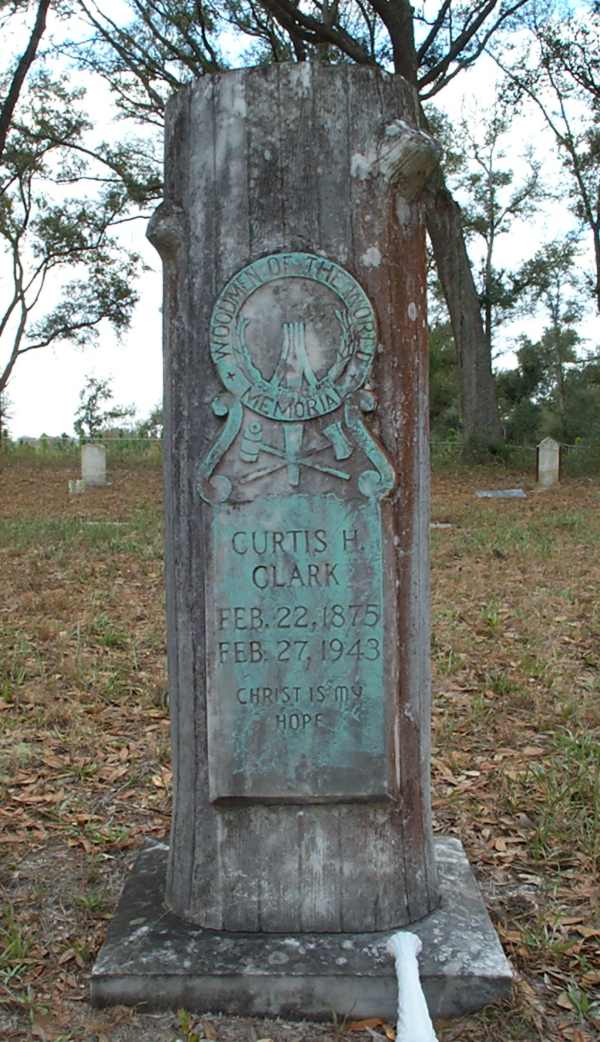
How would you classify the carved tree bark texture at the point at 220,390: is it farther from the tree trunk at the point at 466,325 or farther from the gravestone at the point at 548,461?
the tree trunk at the point at 466,325

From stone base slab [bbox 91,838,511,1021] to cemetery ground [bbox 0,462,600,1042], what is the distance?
0.04 m

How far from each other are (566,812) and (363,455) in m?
1.76

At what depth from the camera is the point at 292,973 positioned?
2451mm

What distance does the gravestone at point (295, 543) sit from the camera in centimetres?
253

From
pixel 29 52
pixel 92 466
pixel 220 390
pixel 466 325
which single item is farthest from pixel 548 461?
pixel 220 390

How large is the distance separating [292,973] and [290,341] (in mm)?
1627

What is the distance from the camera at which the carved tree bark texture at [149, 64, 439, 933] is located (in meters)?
2.53

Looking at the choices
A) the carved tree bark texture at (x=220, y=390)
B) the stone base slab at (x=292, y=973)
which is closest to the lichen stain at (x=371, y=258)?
the carved tree bark texture at (x=220, y=390)

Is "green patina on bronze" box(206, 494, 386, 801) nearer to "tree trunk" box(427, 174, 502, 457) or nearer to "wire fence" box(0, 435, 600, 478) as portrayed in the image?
"wire fence" box(0, 435, 600, 478)

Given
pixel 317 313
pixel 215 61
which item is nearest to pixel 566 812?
pixel 317 313

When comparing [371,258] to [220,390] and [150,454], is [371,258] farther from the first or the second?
[150,454]

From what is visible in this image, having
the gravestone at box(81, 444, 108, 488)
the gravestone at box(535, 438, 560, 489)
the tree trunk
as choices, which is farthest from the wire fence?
the gravestone at box(81, 444, 108, 488)

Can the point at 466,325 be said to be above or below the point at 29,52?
below

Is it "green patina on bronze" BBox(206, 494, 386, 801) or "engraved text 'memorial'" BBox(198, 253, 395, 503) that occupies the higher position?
"engraved text 'memorial'" BBox(198, 253, 395, 503)
